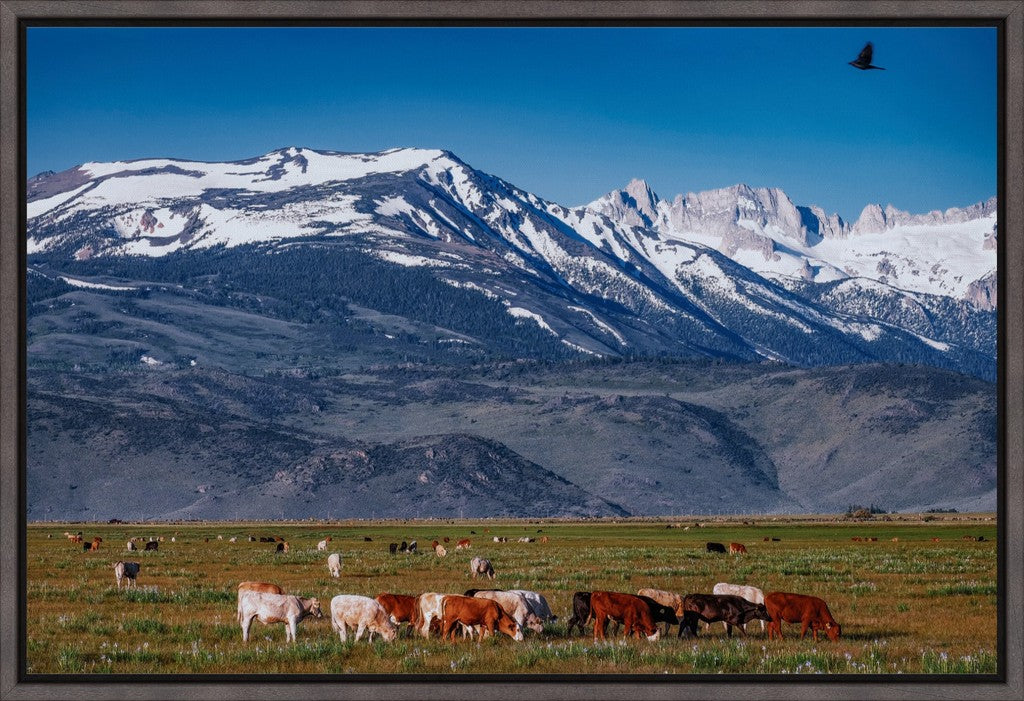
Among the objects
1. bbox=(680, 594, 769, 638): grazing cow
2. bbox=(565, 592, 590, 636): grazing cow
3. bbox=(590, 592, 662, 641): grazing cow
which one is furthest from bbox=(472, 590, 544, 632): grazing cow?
bbox=(680, 594, 769, 638): grazing cow

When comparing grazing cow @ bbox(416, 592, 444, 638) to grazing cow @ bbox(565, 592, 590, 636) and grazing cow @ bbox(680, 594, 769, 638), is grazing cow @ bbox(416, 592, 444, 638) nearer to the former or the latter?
grazing cow @ bbox(565, 592, 590, 636)

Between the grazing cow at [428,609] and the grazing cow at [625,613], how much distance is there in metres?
3.20

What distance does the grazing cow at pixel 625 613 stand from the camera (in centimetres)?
2864

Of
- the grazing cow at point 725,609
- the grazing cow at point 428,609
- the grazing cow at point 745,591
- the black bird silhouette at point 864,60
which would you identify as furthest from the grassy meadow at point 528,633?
the black bird silhouette at point 864,60

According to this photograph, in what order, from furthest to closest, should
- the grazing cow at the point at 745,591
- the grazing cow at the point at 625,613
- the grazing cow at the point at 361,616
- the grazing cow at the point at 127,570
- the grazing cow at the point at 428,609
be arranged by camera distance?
the grazing cow at the point at 127,570 < the grazing cow at the point at 745,591 < the grazing cow at the point at 428,609 < the grazing cow at the point at 625,613 < the grazing cow at the point at 361,616

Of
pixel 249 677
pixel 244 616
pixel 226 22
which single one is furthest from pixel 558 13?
pixel 244 616

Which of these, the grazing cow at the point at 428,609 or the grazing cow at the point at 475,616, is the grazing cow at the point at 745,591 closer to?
the grazing cow at the point at 475,616

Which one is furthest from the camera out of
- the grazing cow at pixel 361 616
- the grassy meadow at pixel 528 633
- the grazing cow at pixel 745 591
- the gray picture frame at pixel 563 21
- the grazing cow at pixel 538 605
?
the grazing cow at pixel 745 591

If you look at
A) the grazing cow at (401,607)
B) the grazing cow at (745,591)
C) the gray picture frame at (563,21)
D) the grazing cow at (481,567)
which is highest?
the gray picture frame at (563,21)

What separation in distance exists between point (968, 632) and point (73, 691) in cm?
1981

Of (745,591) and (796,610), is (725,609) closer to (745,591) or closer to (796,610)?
(796,610)

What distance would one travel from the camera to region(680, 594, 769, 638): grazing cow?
29719mm

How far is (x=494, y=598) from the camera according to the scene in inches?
1196

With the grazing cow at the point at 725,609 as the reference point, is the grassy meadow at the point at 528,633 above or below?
below
